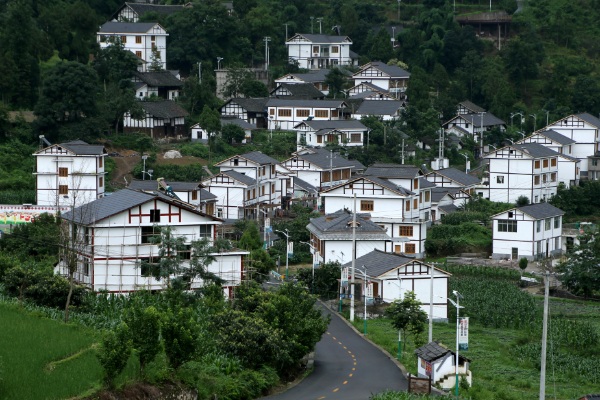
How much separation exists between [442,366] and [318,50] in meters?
72.6

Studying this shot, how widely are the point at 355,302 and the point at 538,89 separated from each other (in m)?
61.4

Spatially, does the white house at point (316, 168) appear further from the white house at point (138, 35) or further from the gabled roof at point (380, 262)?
the gabled roof at point (380, 262)

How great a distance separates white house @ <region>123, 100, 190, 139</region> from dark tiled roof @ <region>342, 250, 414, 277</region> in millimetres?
31974

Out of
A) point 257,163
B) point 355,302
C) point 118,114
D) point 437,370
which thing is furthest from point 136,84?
point 437,370

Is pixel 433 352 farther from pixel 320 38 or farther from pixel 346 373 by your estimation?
pixel 320 38

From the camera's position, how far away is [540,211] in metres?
55.2

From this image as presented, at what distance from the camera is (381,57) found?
97125mm

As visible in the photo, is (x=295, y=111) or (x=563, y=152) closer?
(x=563, y=152)

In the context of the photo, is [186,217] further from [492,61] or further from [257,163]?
[492,61]

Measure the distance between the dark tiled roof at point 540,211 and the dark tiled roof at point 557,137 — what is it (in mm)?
17778

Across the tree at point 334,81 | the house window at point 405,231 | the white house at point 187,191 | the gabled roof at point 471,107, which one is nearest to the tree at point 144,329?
the white house at point 187,191

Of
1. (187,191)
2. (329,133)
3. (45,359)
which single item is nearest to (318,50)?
(329,133)

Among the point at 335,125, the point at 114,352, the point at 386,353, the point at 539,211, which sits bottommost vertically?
the point at 386,353

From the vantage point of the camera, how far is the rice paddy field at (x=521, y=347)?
2956 centimetres
